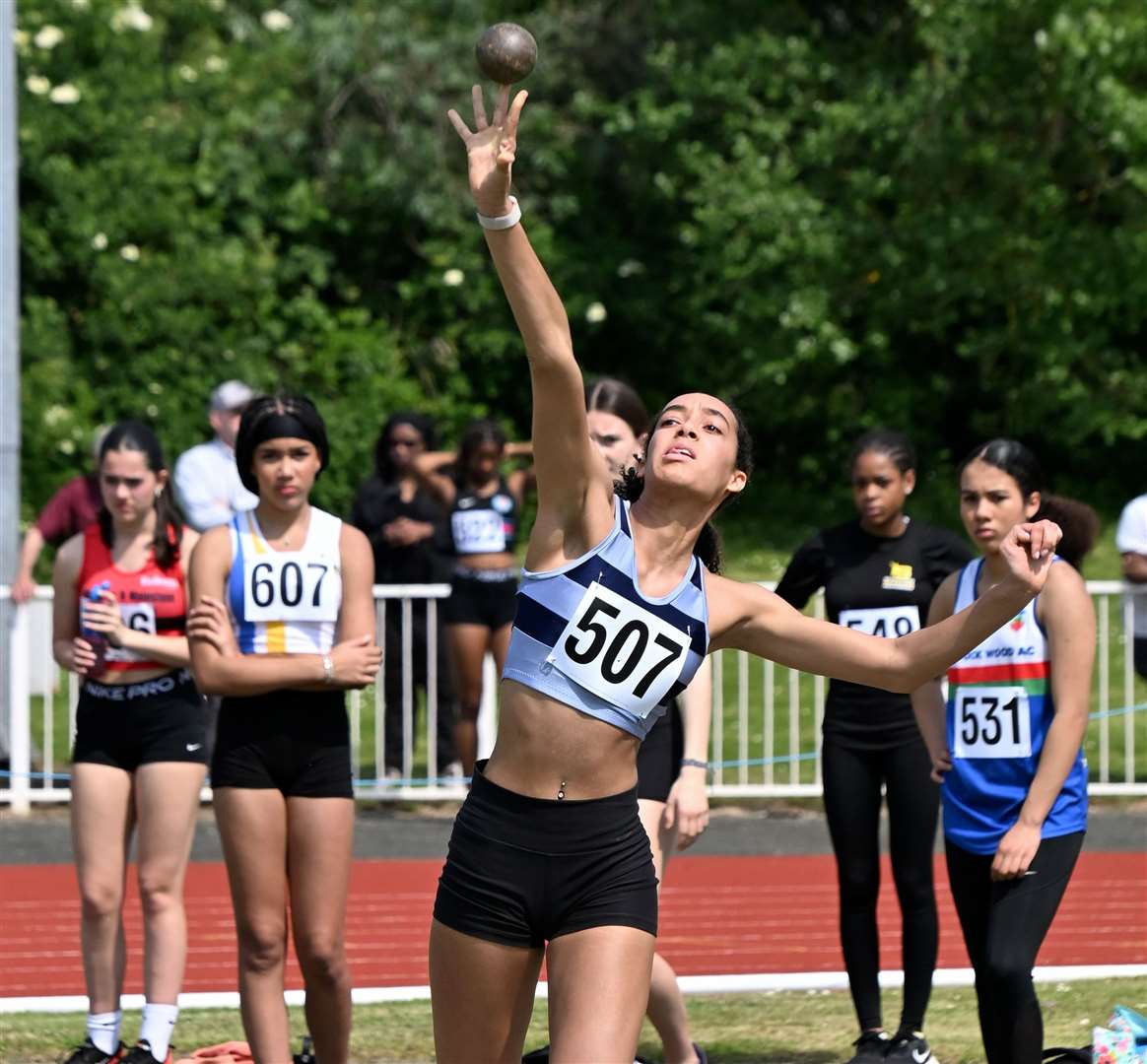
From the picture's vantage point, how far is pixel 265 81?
75.7 feet

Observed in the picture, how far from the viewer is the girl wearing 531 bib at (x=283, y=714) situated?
6.24 m

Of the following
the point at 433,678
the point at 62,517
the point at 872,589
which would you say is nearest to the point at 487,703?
the point at 433,678

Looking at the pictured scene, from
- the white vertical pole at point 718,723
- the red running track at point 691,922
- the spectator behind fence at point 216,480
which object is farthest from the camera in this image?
the white vertical pole at point 718,723

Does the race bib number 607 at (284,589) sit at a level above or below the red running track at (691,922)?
above

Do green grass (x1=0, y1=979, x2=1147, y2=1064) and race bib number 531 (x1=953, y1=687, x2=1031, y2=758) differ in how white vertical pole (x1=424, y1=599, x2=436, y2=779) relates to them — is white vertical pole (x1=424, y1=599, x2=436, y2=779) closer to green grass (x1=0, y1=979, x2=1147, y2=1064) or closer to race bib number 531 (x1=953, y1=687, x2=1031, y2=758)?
green grass (x1=0, y1=979, x2=1147, y2=1064)

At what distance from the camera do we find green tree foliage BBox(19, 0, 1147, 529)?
20.6 m

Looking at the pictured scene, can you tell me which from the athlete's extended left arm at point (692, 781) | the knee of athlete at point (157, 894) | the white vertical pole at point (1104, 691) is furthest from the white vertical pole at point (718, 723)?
the knee of athlete at point (157, 894)

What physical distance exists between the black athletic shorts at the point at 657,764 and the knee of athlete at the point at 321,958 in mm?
1036

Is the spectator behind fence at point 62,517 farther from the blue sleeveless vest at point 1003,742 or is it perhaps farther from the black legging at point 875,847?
the blue sleeveless vest at point 1003,742

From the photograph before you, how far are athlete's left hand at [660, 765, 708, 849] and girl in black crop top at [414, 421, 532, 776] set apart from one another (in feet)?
17.7

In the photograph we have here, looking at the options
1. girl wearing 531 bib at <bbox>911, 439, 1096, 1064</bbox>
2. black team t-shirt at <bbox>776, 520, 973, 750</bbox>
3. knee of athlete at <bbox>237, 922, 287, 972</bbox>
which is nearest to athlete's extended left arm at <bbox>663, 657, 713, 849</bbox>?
girl wearing 531 bib at <bbox>911, 439, 1096, 1064</bbox>

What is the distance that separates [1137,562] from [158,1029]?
6.70 meters

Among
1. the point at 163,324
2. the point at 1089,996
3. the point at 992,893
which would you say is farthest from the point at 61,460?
the point at 992,893

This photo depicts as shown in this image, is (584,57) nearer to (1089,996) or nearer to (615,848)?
(1089,996)
